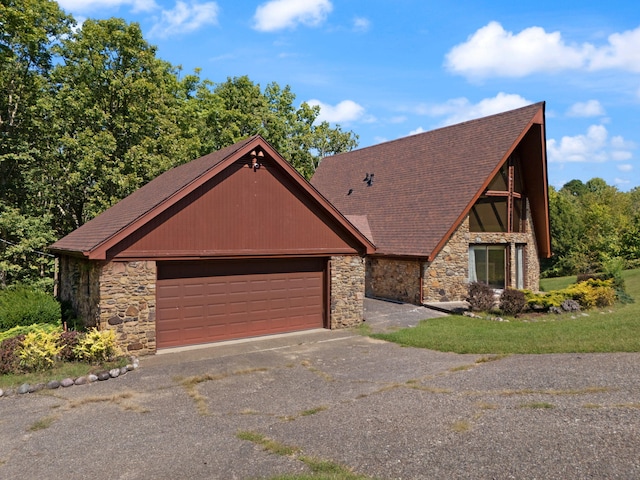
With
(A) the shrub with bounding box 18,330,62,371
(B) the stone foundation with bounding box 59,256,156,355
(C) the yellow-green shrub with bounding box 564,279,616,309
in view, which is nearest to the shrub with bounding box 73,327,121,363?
(A) the shrub with bounding box 18,330,62,371

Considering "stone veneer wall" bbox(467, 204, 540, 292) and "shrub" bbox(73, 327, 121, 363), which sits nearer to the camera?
"shrub" bbox(73, 327, 121, 363)

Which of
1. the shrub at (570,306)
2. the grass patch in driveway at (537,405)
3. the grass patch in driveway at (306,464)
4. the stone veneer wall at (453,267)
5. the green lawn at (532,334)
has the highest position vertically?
the stone veneer wall at (453,267)

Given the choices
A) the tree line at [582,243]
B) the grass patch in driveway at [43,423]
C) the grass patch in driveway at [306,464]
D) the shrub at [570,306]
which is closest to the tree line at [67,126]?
the grass patch in driveway at [43,423]

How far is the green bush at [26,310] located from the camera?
13.6 meters

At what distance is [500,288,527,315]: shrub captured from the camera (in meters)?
16.0

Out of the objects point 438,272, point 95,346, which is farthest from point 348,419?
point 438,272

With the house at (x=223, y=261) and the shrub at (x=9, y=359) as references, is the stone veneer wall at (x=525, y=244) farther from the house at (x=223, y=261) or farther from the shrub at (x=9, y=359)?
the shrub at (x=9, y=359)

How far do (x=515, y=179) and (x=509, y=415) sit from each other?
1752 cm

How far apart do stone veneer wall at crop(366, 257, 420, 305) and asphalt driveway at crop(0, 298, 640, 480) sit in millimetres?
8383

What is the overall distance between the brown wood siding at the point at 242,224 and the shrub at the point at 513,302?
19.4 feet

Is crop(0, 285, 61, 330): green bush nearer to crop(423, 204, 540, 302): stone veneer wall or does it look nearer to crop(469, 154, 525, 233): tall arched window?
crop(423, 204, 540, 302): stone veneer wall

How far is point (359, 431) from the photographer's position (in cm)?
667

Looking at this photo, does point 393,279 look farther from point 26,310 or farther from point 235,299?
point 26,310

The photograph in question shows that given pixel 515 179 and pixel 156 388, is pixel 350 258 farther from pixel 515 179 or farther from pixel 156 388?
pixel 515 179
